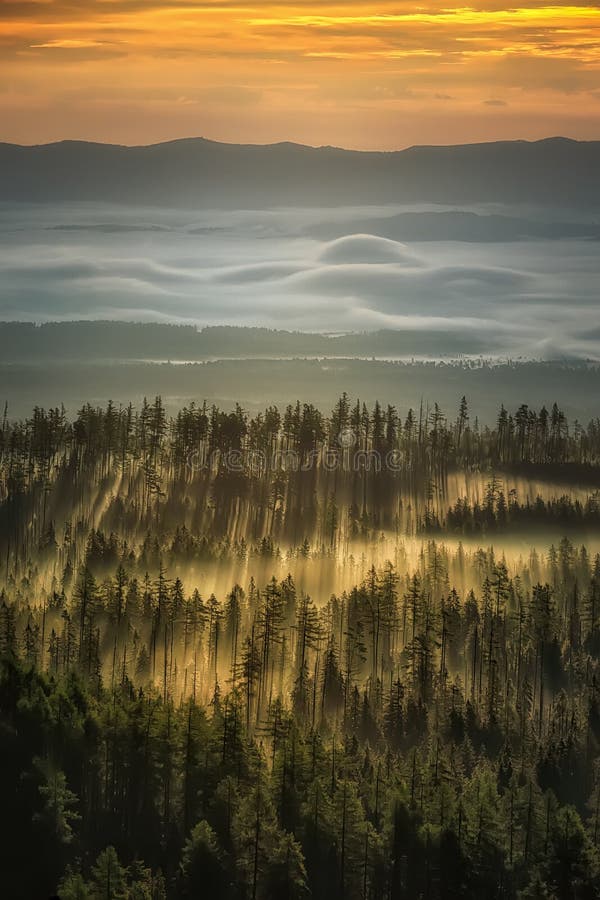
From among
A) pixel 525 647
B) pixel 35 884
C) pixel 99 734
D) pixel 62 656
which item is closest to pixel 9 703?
pixel 99 734

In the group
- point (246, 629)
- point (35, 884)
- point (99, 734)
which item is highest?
point (246, 629)

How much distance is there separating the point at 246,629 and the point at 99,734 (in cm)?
5297

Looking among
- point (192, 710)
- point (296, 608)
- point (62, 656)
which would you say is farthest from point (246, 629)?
point (192, 710)

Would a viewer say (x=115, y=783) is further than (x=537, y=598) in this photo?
No

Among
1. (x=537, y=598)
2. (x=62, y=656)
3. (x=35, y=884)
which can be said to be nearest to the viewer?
(x=35, y=884)

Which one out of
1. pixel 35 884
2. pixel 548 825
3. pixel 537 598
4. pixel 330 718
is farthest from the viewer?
pixel 537 598

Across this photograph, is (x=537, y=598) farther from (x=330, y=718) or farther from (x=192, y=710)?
(x=192, y=710)

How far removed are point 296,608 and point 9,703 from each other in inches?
2444

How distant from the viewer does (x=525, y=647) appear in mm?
175750

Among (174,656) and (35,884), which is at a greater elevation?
(174,656)

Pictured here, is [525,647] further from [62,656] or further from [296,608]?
[62,656]

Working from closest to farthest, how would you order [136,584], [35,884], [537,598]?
[35,884], [537,598], [136,584]

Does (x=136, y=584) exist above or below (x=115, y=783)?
above

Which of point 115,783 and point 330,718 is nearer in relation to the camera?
→ point 115,783
